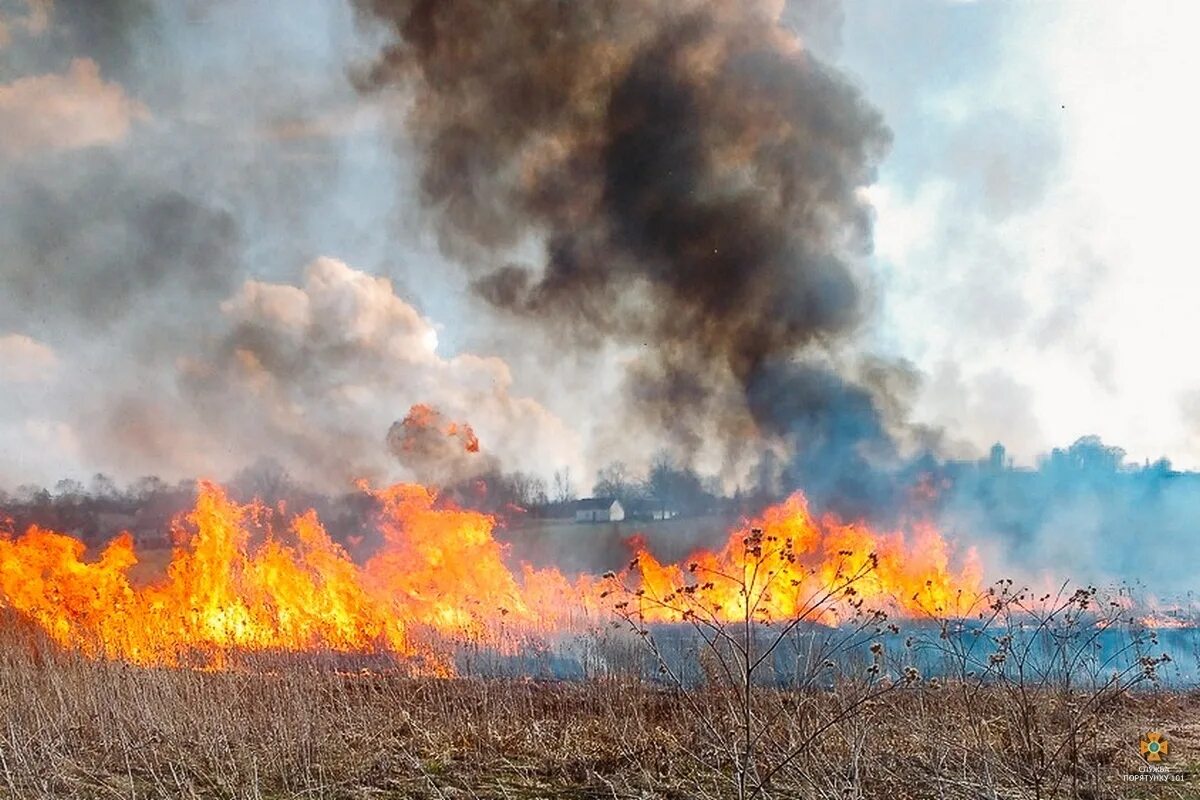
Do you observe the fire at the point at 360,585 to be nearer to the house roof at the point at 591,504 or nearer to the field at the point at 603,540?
the field at the point at 603,540

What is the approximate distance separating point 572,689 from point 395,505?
524 inches

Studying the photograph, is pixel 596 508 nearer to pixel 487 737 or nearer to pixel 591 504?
pixel 591 504

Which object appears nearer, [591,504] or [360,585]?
[360,585]

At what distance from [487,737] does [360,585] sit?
1170cm

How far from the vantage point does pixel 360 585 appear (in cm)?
2194

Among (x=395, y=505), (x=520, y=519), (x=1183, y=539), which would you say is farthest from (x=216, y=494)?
(x=1183, y=539)

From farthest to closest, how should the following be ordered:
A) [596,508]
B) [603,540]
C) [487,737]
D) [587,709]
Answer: [596,508] → [603,540] → [587,709] → [487,737]

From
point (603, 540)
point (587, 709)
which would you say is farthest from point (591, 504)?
point (587, 709)

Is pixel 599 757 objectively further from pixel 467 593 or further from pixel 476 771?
pixel 467 593

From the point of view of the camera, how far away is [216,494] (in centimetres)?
2400

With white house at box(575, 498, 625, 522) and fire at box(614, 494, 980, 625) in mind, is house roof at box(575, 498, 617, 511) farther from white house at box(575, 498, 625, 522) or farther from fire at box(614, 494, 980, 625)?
fire at box(614, 494, 980, 625)

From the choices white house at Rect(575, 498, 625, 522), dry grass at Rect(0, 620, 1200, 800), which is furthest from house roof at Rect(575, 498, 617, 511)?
dry grass at Rect(0, 620, 1200, 800)

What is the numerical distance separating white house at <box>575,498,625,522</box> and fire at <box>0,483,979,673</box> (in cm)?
991

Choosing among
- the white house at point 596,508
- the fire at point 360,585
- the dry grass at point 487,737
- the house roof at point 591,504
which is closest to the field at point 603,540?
the fire at point 360,585
